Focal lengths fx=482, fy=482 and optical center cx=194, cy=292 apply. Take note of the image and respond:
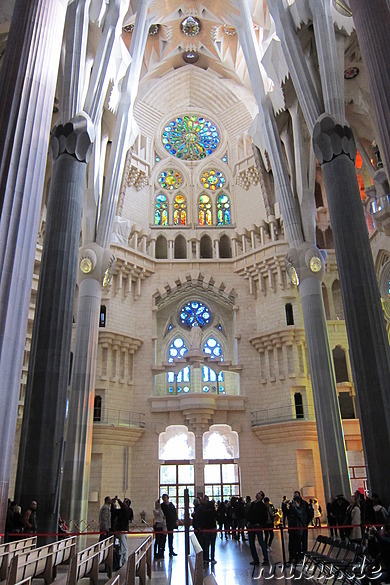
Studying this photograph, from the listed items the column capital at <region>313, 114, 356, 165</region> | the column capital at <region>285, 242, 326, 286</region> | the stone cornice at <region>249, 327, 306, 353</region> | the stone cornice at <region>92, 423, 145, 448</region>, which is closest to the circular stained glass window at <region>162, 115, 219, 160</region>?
the stone cornice at <region>249, 327, 306, 353</region>

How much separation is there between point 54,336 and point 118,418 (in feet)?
41.9

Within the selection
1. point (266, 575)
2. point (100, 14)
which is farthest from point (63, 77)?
point (266, 575)

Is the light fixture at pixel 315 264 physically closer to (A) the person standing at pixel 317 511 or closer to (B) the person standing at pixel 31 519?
(A) the person standing at pixel 317 511

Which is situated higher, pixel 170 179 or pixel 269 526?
pixel 170 179

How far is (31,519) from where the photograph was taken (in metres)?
9.34

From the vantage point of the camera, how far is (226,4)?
28500mm

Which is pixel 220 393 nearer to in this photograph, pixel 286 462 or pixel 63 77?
pixel 286 462

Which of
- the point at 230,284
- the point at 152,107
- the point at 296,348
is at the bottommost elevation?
the point at 296,348

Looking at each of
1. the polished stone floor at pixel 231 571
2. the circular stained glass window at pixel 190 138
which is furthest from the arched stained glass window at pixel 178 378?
the polished stone floor at pixel 231 571

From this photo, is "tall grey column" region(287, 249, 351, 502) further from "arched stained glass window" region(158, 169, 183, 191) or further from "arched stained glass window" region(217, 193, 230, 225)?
"arched stained glass window" region(158, 169, 183, 191)

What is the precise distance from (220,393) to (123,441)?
5.52m

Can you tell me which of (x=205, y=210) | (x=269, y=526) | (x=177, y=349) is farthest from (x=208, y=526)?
(x=205, y=210)

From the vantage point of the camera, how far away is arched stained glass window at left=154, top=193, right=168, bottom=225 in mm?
29766

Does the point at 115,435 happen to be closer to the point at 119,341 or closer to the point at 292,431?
the point at 119,341
